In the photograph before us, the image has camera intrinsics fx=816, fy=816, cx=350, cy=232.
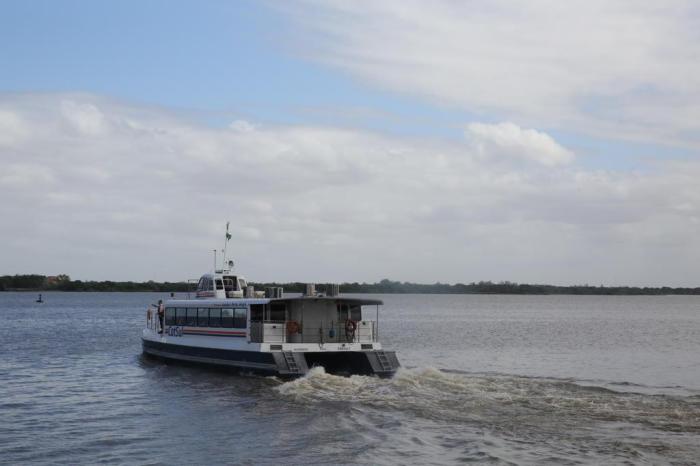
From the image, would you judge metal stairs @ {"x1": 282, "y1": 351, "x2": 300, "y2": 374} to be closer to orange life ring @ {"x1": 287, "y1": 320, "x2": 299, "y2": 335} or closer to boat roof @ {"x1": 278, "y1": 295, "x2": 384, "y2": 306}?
orange life ring @ {"x1": 287, "y1": 320, "x2": 299, "y2": 335}

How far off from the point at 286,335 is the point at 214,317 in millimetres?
4630

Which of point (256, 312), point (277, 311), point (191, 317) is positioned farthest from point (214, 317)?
point (277, 311)

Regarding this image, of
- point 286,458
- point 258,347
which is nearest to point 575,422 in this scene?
point 286,458

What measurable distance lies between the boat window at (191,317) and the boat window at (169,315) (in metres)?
1.73

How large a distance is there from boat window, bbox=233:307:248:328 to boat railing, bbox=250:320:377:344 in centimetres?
67

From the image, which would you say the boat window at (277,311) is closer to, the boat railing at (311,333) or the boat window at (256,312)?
the boat railing at (311,333)

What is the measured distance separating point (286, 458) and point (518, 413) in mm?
7697

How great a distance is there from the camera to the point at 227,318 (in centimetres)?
3603

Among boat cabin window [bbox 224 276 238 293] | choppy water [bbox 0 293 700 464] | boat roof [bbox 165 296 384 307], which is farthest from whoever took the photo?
boat cabin window [bbox 224 276 238 293]

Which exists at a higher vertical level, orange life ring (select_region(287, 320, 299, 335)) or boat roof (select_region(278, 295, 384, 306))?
boat roof (select_region(278, 295, 384, 306))

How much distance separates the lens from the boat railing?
111 ft

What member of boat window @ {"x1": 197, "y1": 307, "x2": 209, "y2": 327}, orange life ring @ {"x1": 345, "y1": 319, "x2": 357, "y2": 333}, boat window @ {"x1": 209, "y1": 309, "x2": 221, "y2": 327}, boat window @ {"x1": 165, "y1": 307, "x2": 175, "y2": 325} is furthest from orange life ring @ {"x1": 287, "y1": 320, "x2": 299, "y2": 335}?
boat window @ {"x1": 165, "y1": 307, "x2": 175, "y2": 325}

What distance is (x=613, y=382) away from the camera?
36.9 m

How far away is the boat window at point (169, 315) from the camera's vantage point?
40.8m
